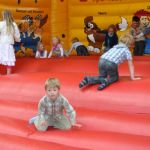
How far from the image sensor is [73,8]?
6246 mm

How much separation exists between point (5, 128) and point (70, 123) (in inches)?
19.1

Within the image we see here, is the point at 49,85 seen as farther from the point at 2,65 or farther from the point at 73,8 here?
the point at 73,8

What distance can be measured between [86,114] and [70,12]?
3.62 m

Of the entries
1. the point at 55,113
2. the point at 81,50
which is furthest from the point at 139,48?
the point at 55,113

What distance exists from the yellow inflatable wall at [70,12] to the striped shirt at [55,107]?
3.44m

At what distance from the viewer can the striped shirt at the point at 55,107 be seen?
274 centimetres

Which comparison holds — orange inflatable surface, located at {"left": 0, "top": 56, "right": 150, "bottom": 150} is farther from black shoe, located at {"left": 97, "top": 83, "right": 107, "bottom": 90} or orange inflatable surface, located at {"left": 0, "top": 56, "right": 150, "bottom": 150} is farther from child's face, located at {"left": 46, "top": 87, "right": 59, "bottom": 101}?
child's face, located at {"left": 46, "top": 87, "right": 59, "bottom": 101}

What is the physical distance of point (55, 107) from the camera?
275cm

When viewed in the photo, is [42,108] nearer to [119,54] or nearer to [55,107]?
[55,107]

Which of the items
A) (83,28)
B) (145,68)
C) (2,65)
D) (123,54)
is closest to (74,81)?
(123,54)

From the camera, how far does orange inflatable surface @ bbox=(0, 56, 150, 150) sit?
2467 millimetres

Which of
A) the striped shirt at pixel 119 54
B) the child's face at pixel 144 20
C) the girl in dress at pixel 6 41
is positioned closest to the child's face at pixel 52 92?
the striped shirt at pixel 119 54

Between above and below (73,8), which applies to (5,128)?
below

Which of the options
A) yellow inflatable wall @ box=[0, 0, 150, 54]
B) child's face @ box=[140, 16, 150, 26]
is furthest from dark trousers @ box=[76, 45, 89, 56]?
child's face @ box=[140, 16, 150, 26]
